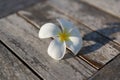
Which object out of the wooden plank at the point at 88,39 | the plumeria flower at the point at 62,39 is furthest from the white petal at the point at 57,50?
the wooden plank at the point at 88,39

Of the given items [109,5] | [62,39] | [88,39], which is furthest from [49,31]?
[109,5]

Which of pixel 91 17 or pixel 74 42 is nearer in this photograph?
pixel 74 42

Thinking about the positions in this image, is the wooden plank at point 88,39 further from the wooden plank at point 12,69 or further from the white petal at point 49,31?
the wooden plank at point 12,69

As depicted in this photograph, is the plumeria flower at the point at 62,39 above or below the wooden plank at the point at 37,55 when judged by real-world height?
above

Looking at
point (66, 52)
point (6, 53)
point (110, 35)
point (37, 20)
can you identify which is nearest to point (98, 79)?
point (66, 52)

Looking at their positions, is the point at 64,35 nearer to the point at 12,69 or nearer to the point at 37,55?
the point at 37,55

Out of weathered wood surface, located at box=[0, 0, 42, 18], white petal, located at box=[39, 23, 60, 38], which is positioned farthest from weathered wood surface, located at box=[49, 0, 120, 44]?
white petal, located at box=[39, 23, 60, 38]
